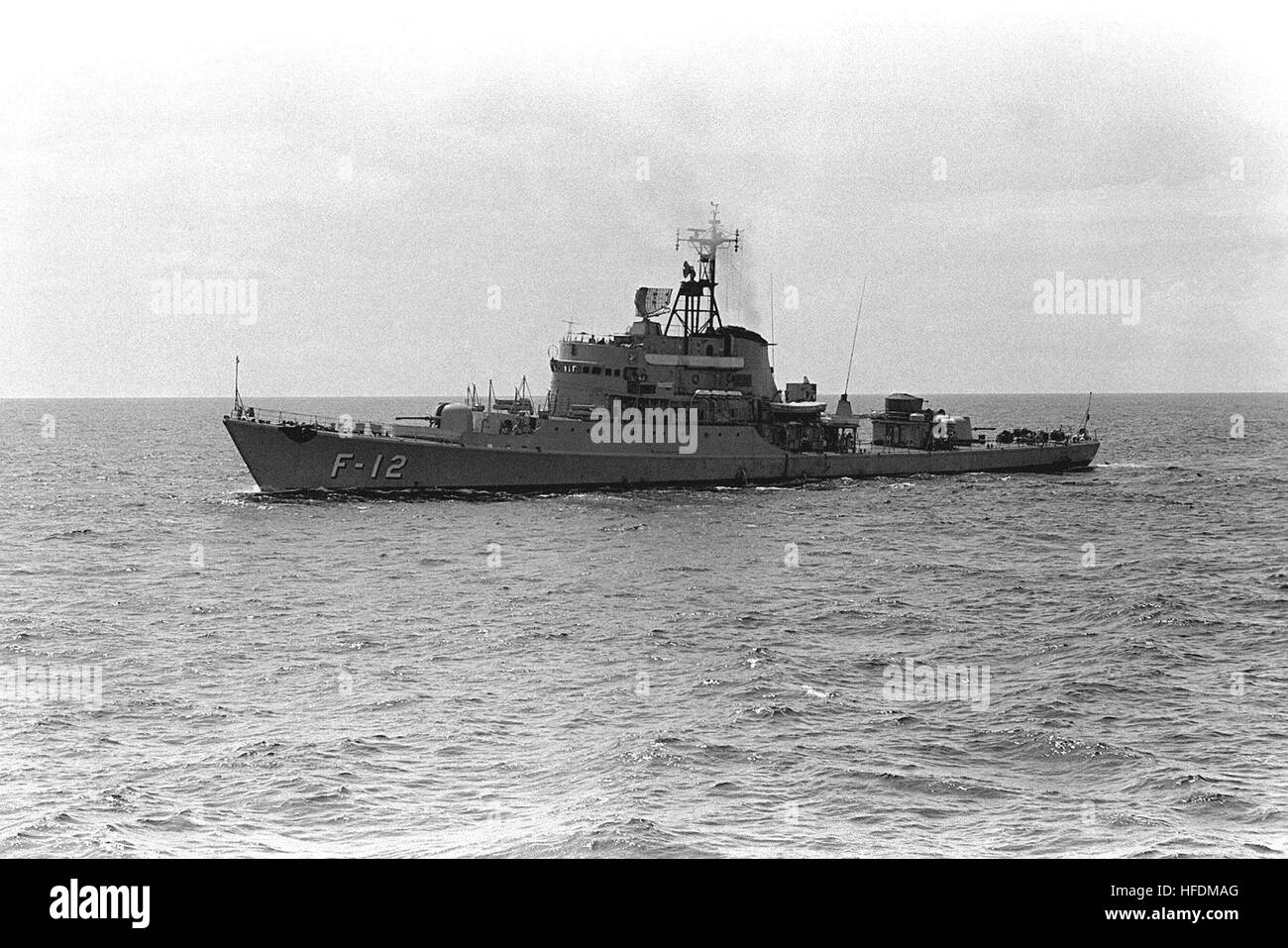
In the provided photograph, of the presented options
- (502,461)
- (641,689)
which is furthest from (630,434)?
(641,689)

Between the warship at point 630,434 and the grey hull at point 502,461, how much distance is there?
0.20ft

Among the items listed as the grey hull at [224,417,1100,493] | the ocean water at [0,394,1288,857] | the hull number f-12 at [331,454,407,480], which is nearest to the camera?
the ocean water at [0,394,1288,857]

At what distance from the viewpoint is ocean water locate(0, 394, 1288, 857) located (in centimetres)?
1448

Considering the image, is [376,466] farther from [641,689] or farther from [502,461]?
[641,689]

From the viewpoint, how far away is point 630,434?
61.2 meters

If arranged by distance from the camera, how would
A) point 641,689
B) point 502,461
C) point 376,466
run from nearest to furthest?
point 641,689
point 376,466
point 502,461

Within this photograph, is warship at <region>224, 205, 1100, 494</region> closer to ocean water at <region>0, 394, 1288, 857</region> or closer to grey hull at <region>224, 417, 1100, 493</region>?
grey hull at <region>224, 417, 1100, 493</region>

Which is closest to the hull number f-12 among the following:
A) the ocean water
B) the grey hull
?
the grey hull

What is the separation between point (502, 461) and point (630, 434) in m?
7.42

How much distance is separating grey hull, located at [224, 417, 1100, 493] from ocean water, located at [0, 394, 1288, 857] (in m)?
8.09

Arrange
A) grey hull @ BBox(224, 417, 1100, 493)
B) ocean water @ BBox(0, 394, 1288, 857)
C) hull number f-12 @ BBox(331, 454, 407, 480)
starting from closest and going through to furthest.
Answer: ocean water @ BBox(0, 394, 1288, 857)
grey hull @ BBox(224, 417, 1100, 493)
hull number f-12 @ BBox(331, 454, 407, 480)

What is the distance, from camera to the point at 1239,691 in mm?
21859

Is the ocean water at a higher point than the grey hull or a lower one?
lower
